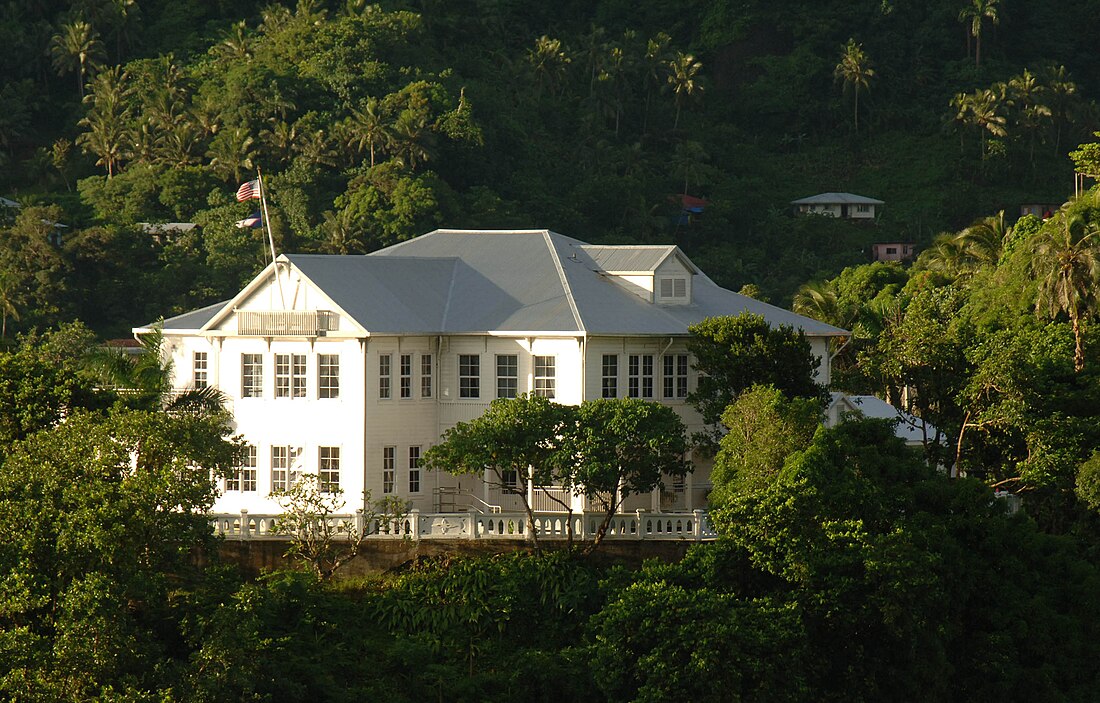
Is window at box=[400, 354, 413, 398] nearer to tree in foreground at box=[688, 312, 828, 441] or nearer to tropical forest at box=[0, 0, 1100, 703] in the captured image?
tropical forest at box=[0, 0, 1100, 703]

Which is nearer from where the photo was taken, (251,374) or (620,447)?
(620,447)

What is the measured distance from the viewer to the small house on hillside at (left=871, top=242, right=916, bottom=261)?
369 ft

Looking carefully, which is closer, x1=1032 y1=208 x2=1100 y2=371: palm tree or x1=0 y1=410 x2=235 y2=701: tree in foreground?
x1=0 y1=410 x2=235 y2=701: tree in foreground

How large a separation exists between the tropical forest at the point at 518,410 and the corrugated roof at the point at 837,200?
49.1 inches

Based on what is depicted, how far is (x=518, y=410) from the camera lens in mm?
43344

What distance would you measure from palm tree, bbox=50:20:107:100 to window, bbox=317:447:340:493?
7271 cm

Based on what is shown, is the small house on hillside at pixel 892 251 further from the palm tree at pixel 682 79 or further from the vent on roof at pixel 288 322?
the vent on roof at pixel 288 322

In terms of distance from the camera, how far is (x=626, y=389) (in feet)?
157

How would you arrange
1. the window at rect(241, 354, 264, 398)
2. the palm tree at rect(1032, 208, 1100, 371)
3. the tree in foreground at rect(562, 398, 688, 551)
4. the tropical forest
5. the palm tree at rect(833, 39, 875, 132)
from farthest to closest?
the palm tree at rect(833, 39, 875, 132)
the palm tree at rect(1032, 208, 1100, 371)
the window at rect(241, 354, 264, 398)
the tree in foreground at rect(562, 398, 688, 551)
the tropical forest

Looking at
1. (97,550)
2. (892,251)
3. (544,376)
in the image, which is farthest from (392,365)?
(892,251)

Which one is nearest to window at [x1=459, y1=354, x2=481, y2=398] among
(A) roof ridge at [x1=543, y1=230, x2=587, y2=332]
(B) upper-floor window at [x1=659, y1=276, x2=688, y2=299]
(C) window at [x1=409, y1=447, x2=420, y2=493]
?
(C) window at [x1=409, y1=447, x2=420, y2=493]

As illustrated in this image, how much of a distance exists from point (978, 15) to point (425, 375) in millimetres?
92274

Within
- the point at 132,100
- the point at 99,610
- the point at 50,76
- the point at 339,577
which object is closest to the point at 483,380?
the point at 339,577

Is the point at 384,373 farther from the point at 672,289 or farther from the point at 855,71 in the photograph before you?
the point at 855,71
